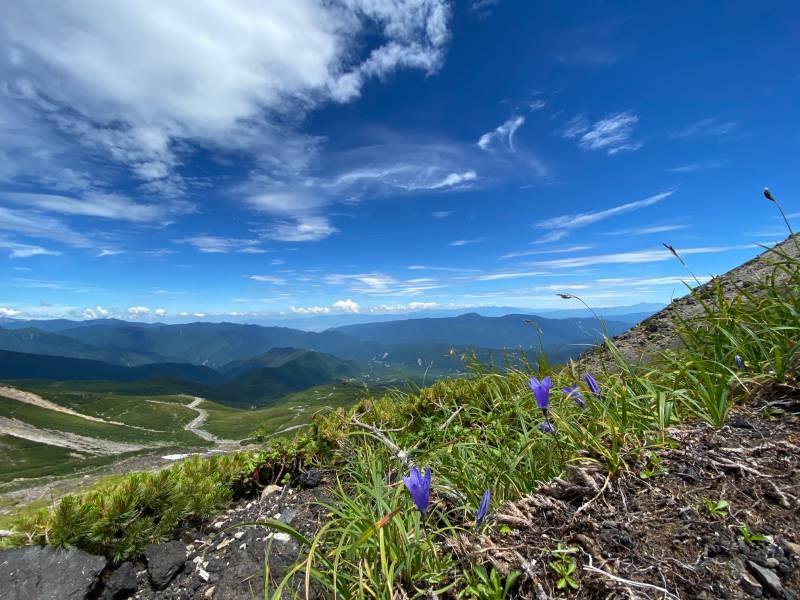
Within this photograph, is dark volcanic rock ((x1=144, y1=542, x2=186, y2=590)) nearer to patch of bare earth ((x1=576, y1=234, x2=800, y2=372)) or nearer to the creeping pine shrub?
the creeping pine shrub

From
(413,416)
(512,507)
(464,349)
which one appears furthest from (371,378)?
(512,507)

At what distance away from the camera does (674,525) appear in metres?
2.34

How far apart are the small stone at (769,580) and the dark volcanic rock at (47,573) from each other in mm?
4741

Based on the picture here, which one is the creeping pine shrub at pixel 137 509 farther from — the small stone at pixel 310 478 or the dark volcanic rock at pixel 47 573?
the small stone at pixel 310 478

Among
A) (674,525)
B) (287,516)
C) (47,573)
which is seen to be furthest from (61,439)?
(674,525)

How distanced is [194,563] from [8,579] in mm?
1418

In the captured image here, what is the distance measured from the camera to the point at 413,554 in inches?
98.3

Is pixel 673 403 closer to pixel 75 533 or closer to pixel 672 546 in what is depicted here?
pixel 672 546

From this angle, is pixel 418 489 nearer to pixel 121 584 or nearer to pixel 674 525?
pixel 674 525

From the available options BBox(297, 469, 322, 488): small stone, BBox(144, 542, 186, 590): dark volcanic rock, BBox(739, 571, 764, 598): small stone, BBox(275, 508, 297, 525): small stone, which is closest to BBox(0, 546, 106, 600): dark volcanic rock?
BBox(144, 542, 186, 590): dark volcanic rock

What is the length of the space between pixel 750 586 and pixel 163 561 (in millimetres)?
4531

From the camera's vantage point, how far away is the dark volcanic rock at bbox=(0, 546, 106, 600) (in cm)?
323

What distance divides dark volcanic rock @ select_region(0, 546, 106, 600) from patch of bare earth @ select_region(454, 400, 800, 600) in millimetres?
3346

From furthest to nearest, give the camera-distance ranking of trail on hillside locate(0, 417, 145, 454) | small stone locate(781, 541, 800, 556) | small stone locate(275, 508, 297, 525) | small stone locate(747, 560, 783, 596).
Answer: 1. trail on hillside locate(0, 417, 145, 454)
2. small stone locate(275, 508, 297, 525)
3. small stone locate(781, 541, 800, 556)
4. small stone locate(747, 560, 783, 596)
